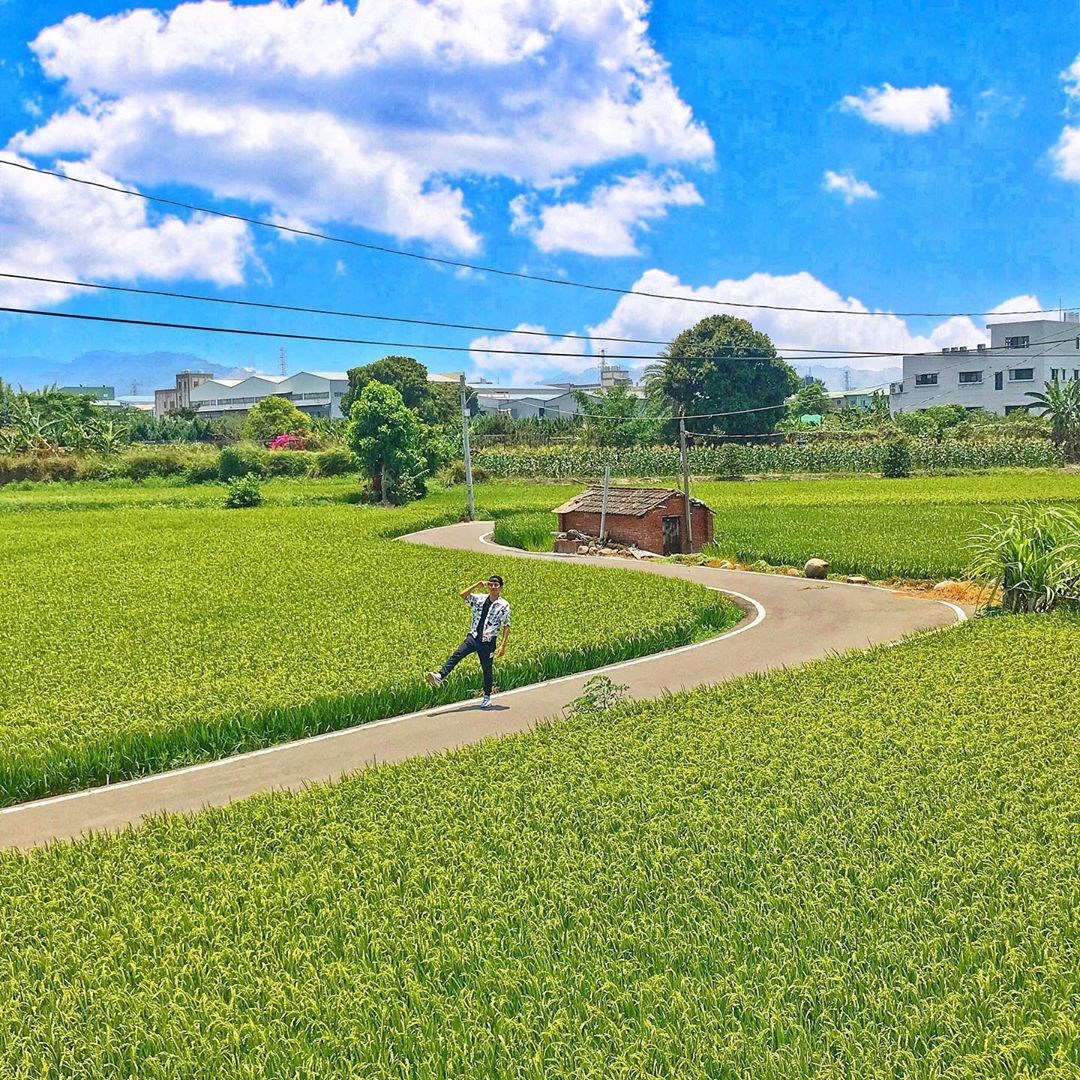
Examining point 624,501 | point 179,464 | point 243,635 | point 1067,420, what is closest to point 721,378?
point 1067,420

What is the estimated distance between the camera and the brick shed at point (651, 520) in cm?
3250

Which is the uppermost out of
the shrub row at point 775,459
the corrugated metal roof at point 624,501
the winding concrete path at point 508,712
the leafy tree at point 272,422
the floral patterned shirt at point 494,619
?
the leafy tree at point 272,422

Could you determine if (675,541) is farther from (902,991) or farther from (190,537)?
(902,991)

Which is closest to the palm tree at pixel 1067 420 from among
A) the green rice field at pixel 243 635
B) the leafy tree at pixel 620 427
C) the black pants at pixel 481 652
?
the leafy tree at pixel 620 427

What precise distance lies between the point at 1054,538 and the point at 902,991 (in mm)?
15353

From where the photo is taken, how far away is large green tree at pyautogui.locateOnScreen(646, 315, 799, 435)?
252 ft

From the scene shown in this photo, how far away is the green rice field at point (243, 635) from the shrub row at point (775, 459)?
36.2 meters

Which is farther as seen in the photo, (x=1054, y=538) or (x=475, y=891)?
(x=1054, y=538)

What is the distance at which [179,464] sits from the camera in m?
63.6

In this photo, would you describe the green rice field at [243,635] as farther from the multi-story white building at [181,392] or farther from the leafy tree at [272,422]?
the multi-story white building at [181,392]

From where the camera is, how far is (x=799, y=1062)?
500 cm

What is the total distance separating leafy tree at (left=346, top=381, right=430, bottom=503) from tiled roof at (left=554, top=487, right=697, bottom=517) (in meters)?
19.0

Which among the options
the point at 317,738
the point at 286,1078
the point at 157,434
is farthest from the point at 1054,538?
the point at 157,434

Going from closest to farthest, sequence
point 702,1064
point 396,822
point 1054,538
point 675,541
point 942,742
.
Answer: point 702,1064
point 396,822
point 942,742
point 1054,538
point 675,541
